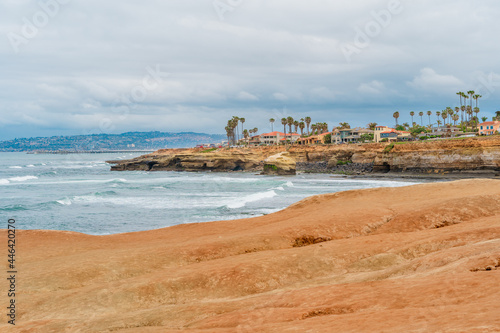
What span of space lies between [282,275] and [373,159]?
244 feet

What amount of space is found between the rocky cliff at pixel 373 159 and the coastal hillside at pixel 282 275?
152 ft

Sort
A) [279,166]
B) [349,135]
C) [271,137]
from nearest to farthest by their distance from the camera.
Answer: [279,166], [349,135], [271,137]

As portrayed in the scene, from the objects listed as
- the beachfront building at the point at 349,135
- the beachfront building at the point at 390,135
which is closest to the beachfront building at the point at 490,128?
the beachfront building at the point at 390,135

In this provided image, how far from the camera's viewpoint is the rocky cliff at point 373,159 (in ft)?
213

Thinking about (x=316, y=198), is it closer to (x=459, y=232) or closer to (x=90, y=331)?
(x=459, y=232)

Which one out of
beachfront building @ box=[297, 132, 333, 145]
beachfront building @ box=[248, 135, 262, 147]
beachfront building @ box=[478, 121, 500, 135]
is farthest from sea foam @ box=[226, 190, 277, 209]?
beachfront building @ box=[248, 135, 262, 147]

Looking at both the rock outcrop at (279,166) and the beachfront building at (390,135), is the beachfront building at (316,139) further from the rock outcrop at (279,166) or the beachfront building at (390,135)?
the rock outcrop at (279,166)

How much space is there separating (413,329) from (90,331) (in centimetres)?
661

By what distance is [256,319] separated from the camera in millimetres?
8109

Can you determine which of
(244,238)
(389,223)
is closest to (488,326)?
(244,238)

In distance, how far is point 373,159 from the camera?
83.2m

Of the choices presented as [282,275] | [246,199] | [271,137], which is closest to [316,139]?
[271,137]

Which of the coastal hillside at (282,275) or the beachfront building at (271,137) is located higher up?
the beachfront building at (271,137)

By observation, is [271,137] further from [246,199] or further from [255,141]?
[246,199]
